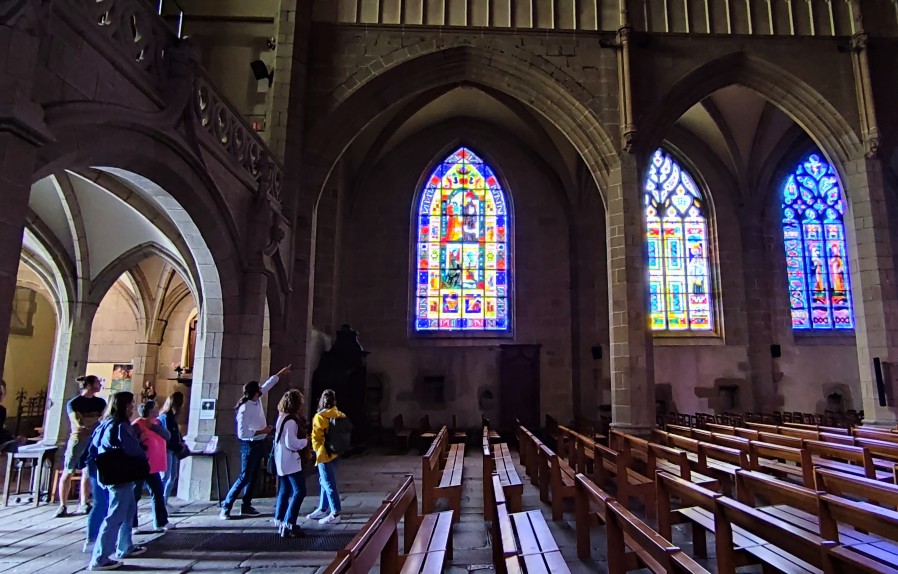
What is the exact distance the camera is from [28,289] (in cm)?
1434

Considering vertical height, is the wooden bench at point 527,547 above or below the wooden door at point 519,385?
below

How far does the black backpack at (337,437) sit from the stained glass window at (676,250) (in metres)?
10.0

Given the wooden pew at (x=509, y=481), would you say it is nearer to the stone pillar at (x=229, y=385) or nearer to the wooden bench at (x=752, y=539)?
the wooden bench at (x=752, y=539)

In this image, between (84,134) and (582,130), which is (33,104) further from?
(582,130)

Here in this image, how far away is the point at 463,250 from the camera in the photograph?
13258 mm

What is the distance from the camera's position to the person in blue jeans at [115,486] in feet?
12.6

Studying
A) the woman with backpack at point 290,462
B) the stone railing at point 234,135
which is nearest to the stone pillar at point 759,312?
the stone railing at point 234,135

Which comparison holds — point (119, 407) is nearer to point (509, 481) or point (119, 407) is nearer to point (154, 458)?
point (154, 458)

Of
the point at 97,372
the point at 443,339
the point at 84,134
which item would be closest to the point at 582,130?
the point at 443,339

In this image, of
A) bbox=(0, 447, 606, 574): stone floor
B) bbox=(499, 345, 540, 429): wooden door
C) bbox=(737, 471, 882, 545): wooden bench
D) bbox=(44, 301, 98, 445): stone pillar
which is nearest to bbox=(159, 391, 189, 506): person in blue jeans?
bbox=(0, 447, 606, 574): stone floor

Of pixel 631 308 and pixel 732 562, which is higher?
pixel 631 308

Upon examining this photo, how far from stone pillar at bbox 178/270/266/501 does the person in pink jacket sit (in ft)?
3.98

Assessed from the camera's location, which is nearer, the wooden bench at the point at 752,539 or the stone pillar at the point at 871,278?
the wooden bench at the point at 752,539

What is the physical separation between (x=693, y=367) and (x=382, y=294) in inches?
296
